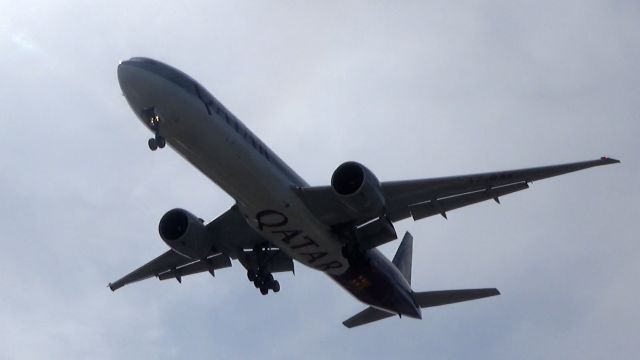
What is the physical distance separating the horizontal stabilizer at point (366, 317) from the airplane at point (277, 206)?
5cm

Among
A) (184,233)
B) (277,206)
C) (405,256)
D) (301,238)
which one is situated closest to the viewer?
(277,206)

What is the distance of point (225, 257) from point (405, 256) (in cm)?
1077

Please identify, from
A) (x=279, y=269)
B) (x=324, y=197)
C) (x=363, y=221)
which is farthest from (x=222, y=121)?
(x=279, y=269)

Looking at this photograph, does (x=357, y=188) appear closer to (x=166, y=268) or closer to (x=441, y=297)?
(x=441, y=297)

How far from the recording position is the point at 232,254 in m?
38.6

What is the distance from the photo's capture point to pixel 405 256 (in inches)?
1793

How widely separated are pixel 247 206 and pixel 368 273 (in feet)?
20.6

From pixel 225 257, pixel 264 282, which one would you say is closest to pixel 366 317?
pixel 264 282

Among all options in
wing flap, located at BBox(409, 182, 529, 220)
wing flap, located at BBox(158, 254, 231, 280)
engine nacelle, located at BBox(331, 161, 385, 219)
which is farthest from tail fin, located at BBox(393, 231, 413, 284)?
Answer: engine nacelle, located at BBox(331, 161, 385, 219)

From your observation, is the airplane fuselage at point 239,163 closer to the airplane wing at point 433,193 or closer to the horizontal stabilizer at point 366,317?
the airplane wing at point 433,193

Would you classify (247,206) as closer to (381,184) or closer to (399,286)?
(381,184)

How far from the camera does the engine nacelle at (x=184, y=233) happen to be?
119ft

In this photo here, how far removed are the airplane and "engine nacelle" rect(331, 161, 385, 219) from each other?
0.12ft

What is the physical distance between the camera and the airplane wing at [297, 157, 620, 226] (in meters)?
32.9
